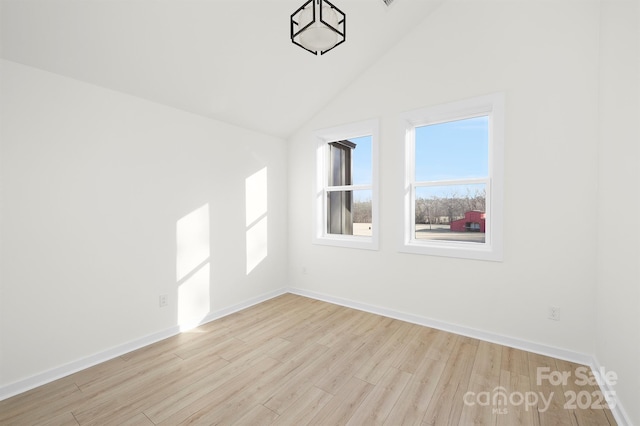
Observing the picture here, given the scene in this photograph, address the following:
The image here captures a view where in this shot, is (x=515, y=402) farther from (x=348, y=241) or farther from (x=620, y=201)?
(x=348, y=241)

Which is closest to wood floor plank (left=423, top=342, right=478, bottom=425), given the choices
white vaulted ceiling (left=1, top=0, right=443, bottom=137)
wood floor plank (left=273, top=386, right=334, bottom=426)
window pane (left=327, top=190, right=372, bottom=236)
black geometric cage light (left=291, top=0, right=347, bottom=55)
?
wood floor plank (left=273, top=386, right=334, bottom=426)

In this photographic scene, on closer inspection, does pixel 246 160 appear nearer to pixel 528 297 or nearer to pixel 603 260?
pixel 528 297

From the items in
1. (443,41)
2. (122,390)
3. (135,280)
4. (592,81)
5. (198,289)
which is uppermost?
(443,41)

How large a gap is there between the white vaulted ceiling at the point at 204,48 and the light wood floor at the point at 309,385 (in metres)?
2.40

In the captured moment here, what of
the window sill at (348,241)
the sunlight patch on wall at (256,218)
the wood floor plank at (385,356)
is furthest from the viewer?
the sunlight patch on wall at (256,218)

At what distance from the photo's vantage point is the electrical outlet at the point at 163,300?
9.06 ft

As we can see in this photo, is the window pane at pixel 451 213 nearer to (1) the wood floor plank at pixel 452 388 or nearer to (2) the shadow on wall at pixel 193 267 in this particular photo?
(1) the wood floor plank at pixel 452 388

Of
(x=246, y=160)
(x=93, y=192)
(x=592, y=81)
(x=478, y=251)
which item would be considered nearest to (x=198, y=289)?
(x=93, y=192)

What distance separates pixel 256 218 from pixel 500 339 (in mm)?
3085

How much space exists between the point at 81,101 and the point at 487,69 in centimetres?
365

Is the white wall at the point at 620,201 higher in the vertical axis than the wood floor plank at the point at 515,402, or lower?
higher

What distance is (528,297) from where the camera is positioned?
252cm

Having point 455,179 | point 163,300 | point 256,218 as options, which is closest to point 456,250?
point 455,179

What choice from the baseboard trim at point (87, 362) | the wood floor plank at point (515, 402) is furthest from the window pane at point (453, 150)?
the baseboard trim at point (87, 362)
